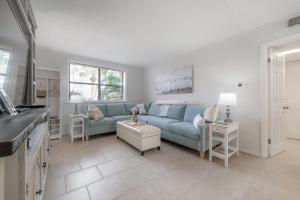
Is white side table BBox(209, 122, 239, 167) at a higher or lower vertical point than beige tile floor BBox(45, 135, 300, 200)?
higher

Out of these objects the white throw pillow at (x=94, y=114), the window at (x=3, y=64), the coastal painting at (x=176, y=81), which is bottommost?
the white throw pillow at (x=94, y=114)

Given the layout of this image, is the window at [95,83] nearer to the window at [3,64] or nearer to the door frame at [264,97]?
the window at [3,64]

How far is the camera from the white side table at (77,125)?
3.46 metres

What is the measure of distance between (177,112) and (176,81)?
1046 mm

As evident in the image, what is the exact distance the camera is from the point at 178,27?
8.39 feet

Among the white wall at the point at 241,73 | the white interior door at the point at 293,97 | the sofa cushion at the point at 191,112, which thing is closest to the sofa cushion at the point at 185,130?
the sofa cushion at the point at 191,112

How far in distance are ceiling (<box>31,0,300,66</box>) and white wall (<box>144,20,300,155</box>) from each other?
0.19m

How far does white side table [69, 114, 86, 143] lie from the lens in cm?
346

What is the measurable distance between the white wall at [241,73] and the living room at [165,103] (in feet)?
0.06

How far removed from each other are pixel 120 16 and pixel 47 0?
96 centimetres

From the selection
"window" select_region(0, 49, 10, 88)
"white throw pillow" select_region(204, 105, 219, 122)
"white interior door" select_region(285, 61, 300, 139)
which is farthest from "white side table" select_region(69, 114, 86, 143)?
"white interior door" select_region(285, 61, 300, 139)

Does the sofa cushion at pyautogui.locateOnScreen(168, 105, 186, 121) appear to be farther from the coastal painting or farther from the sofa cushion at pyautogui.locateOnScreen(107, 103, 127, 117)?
the sofa cushion at pyautogui.locateOnScreen(107, 103, 127, 117)

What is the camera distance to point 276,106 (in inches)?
105

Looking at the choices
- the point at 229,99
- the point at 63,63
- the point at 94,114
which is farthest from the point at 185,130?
the point at 63,63
